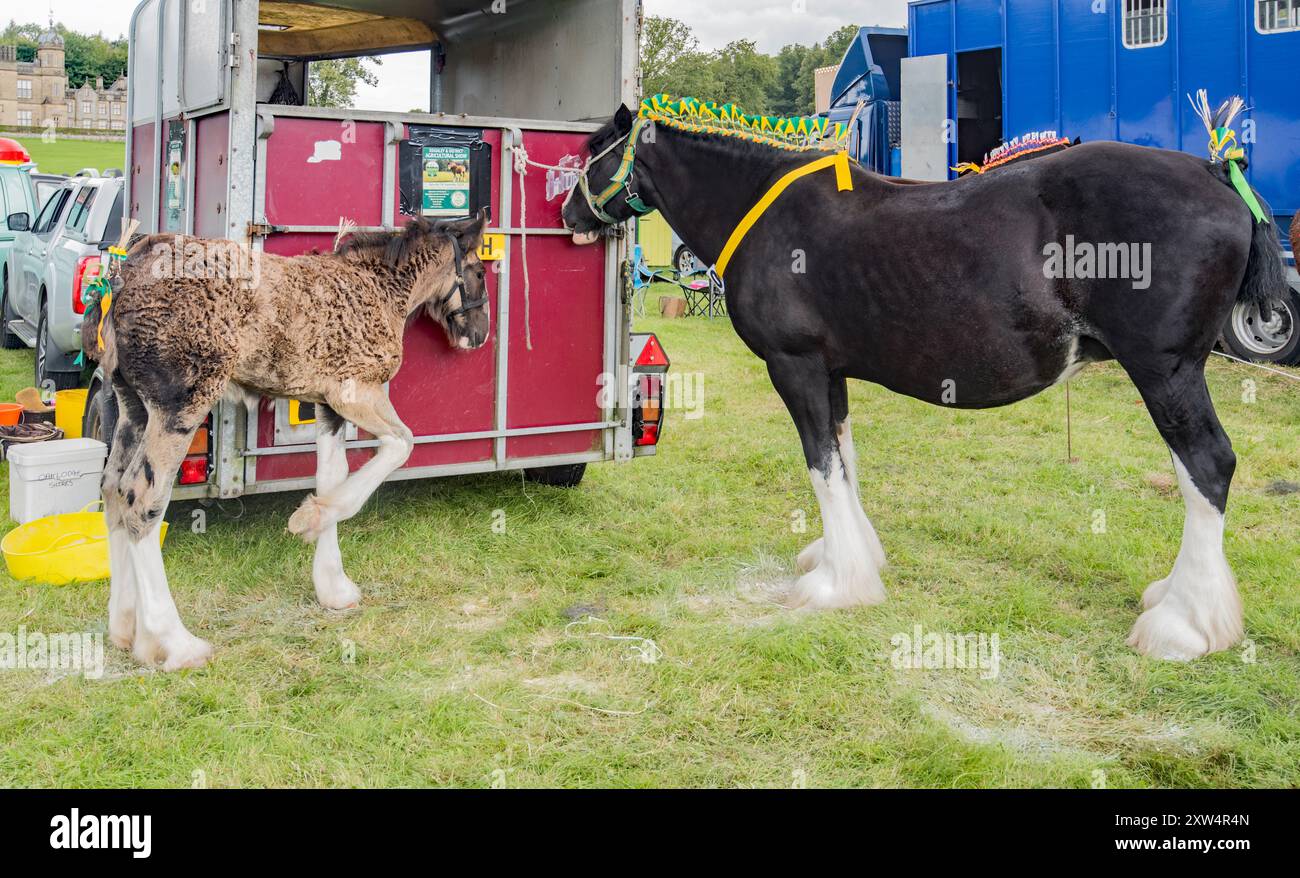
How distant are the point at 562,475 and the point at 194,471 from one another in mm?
2475

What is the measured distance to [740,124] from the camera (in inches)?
213

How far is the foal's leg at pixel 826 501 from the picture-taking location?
501 centimetres

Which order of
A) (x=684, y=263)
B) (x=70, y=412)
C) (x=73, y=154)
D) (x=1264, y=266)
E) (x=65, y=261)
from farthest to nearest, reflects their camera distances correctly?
(x=73, y=154), (x=684, y=263), (x=65, y=261), (x=70, y=412), (x=1264, y=266)

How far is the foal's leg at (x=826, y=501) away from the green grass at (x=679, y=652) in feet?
0.50

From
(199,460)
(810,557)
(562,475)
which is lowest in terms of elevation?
(810,557)

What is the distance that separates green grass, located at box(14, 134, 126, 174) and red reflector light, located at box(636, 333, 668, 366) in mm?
38569

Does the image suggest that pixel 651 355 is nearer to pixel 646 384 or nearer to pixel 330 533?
pixel 646 384

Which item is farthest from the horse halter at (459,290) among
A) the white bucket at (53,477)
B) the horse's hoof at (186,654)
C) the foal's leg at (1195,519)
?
the foal's leg at (1195,519)

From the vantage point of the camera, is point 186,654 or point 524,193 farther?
point 524,193

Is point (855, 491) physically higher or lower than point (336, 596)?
higher

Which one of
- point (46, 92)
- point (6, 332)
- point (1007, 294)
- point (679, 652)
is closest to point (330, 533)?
point (679, 652)

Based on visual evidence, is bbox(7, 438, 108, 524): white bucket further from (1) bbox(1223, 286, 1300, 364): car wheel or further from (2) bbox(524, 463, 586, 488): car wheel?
(1) bbox(1223, 286, 1300, 364): car wheel

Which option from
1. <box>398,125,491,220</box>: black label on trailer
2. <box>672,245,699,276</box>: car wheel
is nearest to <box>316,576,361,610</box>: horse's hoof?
<box>398,125,491,220</box>: black label on trailer

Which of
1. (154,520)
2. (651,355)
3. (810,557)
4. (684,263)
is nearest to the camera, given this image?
(154,520)
